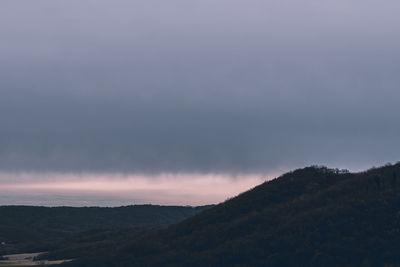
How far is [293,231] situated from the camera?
59469mm

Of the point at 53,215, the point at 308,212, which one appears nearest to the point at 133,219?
the point at 53,215

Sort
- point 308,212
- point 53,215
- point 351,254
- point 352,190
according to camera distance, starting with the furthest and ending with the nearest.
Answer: point 53,215
point 352,190
point 308,212
point 351,254

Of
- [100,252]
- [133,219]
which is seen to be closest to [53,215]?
[133,219]

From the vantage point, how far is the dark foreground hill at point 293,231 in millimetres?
54344

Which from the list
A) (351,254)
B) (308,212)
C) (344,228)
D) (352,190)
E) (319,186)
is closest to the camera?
(351,254)

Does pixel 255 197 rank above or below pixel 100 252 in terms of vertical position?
above

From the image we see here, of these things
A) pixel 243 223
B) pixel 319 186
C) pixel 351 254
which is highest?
pixel 319 186

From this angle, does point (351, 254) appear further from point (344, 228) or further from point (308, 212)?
point (308, 212)

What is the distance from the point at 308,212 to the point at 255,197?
13.1m

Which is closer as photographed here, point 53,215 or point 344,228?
point 344,228

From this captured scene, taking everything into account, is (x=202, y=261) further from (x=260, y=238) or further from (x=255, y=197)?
(x=255, y=197)

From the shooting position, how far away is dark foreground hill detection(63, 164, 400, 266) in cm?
5434

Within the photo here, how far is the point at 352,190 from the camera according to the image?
2653 inches

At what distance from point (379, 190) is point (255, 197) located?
16.1m
